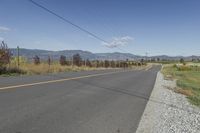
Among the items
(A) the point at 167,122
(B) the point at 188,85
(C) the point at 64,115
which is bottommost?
(B) the point at 188,85

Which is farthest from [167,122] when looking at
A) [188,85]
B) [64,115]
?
[188,85]

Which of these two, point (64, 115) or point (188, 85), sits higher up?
point (64, 115)

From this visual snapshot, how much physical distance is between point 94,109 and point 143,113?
1.51 meters

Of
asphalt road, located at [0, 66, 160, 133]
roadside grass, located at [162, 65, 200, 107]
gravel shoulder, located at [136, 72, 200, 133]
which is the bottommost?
roadside grass, located at [162, 65, 200, 107]

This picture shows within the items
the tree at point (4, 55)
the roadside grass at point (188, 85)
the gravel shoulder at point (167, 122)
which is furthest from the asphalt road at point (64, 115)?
the tree at point (4, 55)

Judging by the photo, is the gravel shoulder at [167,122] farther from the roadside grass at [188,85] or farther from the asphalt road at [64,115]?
the roadside grass at [188,85]

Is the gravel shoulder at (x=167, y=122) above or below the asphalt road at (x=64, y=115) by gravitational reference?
below

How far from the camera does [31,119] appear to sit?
6.98 metres

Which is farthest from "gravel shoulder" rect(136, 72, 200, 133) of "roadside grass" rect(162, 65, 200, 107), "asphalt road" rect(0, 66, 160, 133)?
"roadside grass" rect(162, 65, 200, 107)

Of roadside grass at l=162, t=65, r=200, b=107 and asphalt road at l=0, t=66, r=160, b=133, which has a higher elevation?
asphalt road at l=0, t=66, r=160, b=133

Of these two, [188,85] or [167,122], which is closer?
[167,122]

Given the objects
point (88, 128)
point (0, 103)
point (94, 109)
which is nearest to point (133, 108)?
point (94, 109)

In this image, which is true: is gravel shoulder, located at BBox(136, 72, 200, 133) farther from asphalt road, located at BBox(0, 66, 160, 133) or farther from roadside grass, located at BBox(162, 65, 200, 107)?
roadside grass, located at BBox(162, 65, 200, 107)

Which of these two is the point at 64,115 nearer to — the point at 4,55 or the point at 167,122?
the point at 167,122
